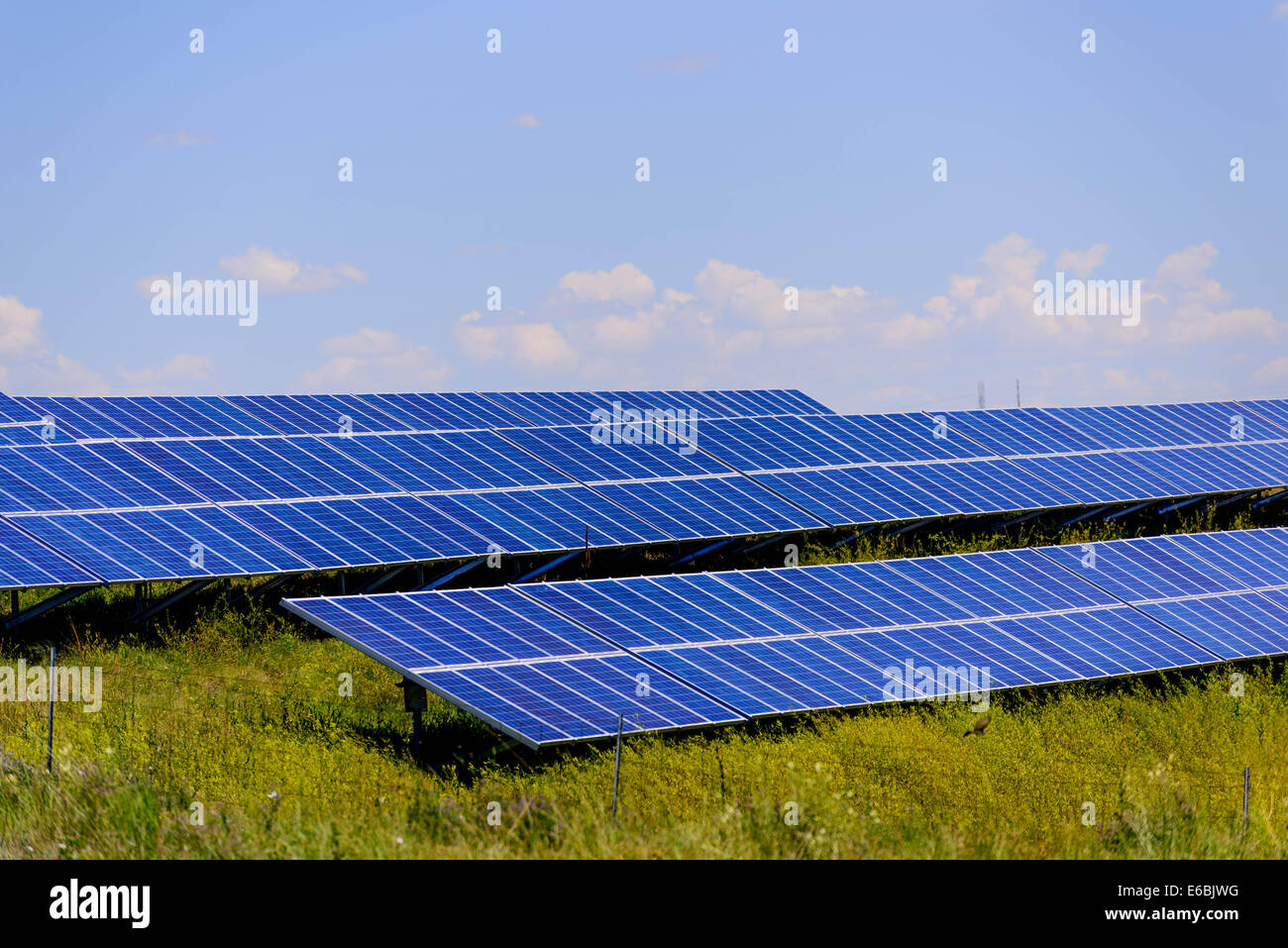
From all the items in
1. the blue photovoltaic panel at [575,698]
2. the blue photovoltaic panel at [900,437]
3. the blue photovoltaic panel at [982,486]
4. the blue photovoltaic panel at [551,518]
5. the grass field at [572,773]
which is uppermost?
the blue photovoltaic panel at [900,437]

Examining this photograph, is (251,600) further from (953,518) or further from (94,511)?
(953,518)

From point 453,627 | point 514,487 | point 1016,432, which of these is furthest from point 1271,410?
point 453,627

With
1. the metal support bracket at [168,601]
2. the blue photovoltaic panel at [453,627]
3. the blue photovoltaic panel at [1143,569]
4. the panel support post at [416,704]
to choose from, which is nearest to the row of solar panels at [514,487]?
the metal support bracket at [168,601]

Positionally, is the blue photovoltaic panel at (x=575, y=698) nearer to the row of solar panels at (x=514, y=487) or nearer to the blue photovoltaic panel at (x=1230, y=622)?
the row of solar panels at (x=514, y=487)

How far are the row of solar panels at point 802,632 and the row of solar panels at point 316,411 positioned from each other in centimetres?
1394

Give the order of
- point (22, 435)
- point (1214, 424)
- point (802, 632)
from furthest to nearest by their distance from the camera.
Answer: point (1214, 424) → point (22, 435) → point (802, 632)

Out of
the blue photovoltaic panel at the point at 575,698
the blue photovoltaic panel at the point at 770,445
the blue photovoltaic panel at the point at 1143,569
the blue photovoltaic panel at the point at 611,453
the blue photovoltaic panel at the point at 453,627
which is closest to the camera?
the blue photovoltaic panel at the point at 575,698

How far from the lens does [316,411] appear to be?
37.1 m

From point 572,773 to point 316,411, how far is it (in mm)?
21016

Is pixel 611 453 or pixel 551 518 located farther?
pixel 611 453

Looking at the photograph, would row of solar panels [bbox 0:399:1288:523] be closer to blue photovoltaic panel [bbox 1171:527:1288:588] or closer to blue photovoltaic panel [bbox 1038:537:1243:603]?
blue photovoltaic panel [bbox 1038:537:1243:603]

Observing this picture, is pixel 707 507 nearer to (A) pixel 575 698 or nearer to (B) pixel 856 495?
(B) pixel 856 495

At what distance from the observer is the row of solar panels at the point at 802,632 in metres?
19.6
